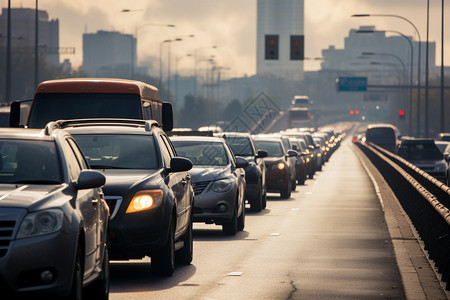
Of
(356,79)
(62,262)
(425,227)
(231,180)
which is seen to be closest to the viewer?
(62,262)

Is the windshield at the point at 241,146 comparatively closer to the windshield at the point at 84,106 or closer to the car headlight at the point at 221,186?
the windshield at the point at 84,106

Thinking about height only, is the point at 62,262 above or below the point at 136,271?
above

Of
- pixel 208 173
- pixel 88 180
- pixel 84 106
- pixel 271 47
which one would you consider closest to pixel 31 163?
pixel 88 180

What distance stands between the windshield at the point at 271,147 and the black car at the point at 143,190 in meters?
17.2

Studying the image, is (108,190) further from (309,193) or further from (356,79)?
(356,79)

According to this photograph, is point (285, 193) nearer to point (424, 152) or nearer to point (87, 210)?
point (424, 152)

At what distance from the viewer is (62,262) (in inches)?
318

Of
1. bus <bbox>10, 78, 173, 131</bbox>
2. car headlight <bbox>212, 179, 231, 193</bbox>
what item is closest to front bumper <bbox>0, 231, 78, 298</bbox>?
car headlight <bbox>212, 179, 231, 193</bbox>

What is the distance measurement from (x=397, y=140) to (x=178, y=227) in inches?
2627

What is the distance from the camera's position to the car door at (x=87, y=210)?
894cm

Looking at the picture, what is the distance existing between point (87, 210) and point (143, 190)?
3.02 meters

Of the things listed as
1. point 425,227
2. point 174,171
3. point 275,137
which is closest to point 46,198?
point 174,171

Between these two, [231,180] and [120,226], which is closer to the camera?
[120,226]

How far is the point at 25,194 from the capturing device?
8.30 metres
